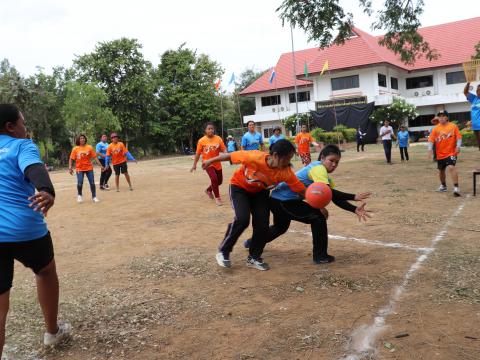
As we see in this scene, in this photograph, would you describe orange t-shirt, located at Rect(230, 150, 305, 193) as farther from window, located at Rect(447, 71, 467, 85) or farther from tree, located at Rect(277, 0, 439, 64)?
window, located at Rect(447, 71, 467, 85)

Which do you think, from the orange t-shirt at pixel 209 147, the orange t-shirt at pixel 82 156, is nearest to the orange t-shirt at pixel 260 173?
the orange t-shirt at pixel 209 147

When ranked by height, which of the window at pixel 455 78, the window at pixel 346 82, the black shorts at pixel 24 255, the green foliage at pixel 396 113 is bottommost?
the black shorts at pixel 24 255

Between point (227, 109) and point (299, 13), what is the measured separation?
140ft

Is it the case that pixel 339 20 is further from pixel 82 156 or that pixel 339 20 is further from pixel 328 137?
pixel 328 137

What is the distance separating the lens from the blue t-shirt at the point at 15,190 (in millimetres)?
2871

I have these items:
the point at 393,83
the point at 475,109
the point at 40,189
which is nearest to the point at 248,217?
the point at 40,189

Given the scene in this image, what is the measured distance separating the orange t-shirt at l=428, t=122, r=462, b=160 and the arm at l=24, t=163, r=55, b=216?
8508mm

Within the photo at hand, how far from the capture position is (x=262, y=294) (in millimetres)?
4309

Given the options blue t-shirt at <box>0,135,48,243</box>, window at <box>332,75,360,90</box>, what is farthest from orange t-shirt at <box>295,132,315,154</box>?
window at <box>332,75,360,90</box>

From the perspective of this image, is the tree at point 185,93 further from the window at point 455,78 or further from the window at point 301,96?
the window at point 455,78

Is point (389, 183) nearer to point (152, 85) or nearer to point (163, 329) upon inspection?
point (163, 329)

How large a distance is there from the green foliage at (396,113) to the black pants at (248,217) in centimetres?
3012

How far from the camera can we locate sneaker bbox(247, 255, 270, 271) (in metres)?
5.07

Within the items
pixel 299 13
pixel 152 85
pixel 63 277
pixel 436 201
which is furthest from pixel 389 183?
pixel 152 85
